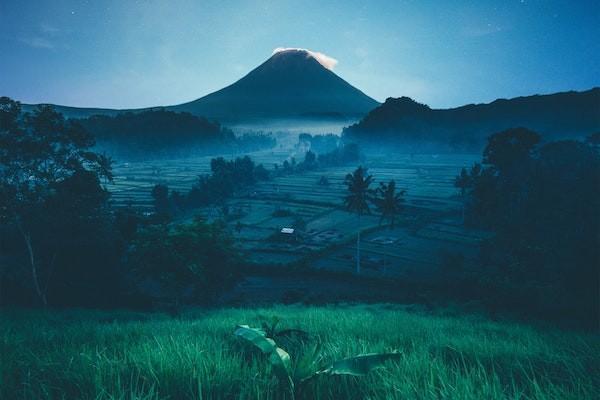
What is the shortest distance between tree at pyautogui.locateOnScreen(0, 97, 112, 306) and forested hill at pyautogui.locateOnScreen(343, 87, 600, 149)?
140374 mm

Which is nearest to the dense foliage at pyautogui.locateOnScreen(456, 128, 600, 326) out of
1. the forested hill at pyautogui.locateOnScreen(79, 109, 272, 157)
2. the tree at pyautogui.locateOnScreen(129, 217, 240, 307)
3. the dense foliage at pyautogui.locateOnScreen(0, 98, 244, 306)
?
the tree at pyautogui.locateOnScreen(129, 217, 240, 307)

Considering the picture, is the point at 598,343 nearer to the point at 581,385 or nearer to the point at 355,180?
the point at 581,385

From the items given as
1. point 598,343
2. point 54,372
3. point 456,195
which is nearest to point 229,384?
point 54,372

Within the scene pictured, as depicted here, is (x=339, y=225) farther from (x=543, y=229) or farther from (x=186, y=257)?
(x=186, y=257)

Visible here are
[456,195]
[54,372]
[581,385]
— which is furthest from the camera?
[456,195]

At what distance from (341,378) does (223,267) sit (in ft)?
71.2

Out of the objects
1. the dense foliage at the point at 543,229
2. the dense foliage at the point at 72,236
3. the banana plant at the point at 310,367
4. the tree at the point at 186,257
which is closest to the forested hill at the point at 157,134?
the dense foliage at the point at 72,236

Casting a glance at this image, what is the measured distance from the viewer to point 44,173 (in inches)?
602

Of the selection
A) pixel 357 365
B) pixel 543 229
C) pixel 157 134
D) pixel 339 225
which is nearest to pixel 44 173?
pixel 357 365

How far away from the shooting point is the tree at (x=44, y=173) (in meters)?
14.5

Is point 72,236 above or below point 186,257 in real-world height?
above

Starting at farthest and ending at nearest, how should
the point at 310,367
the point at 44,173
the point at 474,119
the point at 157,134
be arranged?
the point at 474,119
the point at 157,134
the point at 44,173
the point at 310,367

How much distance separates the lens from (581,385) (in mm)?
2182

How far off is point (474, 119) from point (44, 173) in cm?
19328
